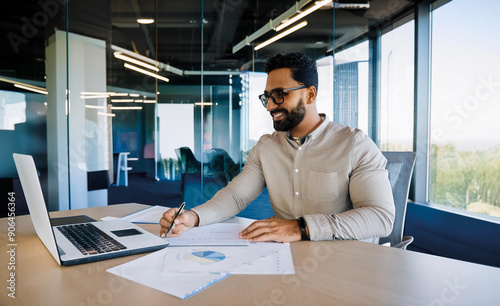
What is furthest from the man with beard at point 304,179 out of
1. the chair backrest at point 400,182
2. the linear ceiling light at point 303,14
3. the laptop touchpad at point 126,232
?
the linear ceiling light at point 303,14

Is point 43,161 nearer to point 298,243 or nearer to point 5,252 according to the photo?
point 5,252

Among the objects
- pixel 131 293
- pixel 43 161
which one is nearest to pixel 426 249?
pixel 131 293

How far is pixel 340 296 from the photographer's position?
2.53ft

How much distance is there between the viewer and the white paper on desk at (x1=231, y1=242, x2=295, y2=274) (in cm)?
91

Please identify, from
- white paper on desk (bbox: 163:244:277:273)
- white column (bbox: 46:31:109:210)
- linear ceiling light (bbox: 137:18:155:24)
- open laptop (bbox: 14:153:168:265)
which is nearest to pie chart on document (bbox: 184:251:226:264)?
white paper on desk (bbox: 163:244:277:273)

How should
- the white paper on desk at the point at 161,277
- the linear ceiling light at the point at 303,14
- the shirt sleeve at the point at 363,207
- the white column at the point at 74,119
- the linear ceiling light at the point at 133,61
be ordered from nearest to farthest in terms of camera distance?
the white paper on desk at the point at 161,277 → the shirt sleeve at the point at 363,207 → the white column at the point at 74,119 → the linear ceiling light at the point at 133,61 → the linear ceiling light at the point at 303,14

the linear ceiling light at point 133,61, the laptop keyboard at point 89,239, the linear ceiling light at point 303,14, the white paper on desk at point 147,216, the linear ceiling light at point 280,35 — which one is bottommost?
the white paper on desk at point 147,216

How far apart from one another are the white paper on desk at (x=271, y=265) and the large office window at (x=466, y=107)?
2.76 meters

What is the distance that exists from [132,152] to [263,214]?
1972 mm

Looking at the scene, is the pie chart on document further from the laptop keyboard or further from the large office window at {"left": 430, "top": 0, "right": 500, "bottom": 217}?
the large office window at {"left": 430, "top": 0, "right": 500, "bottom": 217}

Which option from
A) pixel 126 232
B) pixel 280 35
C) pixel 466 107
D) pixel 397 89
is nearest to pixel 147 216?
pixel 126 232

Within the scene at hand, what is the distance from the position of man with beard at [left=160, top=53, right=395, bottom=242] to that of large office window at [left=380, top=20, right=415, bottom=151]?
2.82 meters

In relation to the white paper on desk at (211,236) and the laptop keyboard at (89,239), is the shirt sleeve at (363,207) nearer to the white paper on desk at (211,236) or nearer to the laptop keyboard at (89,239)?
the white paper on desk at (211,236)

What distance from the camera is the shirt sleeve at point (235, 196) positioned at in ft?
4.77
